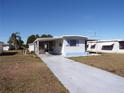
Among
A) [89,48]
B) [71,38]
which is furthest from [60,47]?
[89,48]

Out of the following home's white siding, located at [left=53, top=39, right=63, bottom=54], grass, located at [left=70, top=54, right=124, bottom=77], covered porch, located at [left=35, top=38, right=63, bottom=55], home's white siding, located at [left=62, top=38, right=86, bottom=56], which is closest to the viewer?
grass, located at [left=70, top=54, right=124, bottom=77]

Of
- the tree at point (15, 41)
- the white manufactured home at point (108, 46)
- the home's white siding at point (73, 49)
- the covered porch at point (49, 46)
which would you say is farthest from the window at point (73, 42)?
the tree at point (15, 41)

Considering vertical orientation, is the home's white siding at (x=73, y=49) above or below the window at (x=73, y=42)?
below

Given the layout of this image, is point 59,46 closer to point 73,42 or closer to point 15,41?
point 73,42

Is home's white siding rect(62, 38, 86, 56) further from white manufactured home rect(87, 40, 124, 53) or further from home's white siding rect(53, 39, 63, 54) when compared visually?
white manufactured home rect(87, 40, 124, 53)

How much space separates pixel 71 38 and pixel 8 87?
61.8 ft

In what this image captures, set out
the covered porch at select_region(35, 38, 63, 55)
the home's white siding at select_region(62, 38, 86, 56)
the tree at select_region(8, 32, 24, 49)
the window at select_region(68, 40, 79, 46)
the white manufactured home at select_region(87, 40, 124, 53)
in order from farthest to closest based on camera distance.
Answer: the tree at select_region(8, 32, 24, 49) → the white manufactured home at select_region(87, 40, 124, 53) → the covered porch at select_region(35, 38, 63, 55) → the window at select_region(68, 40, 79, 46) → the home's white siding at select_region(62, 38, 86, 56)

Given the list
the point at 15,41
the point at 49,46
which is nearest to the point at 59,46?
the point at 49,46

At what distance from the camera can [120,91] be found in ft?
20.5

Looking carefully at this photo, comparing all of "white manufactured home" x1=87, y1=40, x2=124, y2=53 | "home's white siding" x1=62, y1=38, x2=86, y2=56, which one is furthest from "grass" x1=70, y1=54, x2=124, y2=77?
"white manufactured home" x1=87, y1=40, x2=124, y2=53

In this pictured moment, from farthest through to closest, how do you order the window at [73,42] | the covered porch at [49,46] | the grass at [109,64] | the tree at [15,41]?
1. the tree at [15,41]
2. the covered porch at [49,46]
3. the window at [73,42]
4. the grass at [109,64]

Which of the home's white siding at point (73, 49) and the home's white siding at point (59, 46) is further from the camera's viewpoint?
the home's white siding at point (59, 46)

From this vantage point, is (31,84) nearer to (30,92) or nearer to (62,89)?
(30,92)

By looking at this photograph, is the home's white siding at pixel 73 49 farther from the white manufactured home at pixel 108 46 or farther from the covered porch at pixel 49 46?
the white manufactured home at pixel 108 46
